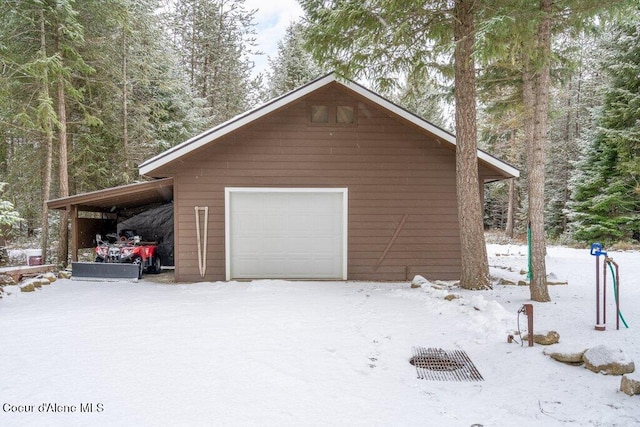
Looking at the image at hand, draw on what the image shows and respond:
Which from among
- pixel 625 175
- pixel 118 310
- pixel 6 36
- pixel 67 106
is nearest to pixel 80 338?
pixel 118 310

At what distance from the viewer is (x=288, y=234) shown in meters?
8.84

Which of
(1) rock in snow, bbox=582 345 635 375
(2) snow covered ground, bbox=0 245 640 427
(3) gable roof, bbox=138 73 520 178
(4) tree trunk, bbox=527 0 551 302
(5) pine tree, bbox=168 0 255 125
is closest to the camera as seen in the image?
(2) snow covered ground, bbox=0 245 640 427

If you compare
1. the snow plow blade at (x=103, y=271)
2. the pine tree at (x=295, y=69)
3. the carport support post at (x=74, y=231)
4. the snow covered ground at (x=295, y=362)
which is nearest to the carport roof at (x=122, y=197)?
the carport support post at (x=74, y=231)

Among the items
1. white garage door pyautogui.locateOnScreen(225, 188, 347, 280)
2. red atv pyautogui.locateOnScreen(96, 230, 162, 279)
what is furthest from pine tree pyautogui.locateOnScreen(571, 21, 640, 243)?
red atv pyautogui.locateOnScreen(96, 230, 162, 279)

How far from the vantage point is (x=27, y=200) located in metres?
13.7

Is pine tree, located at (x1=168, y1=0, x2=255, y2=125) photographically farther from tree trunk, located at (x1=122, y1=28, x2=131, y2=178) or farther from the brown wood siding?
the brown wood siding

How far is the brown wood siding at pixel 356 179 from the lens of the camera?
8547mm

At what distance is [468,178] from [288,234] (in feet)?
13.1

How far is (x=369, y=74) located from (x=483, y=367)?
19.4ft

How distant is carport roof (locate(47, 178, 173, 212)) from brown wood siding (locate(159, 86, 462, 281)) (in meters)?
0.75

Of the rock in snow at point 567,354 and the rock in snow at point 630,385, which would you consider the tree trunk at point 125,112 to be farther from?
the rock in snow at point 630,385

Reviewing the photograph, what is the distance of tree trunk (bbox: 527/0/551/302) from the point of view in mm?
5828

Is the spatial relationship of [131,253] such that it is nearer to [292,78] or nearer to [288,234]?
[288,234]

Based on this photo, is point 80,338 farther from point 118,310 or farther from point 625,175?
point 625,175
